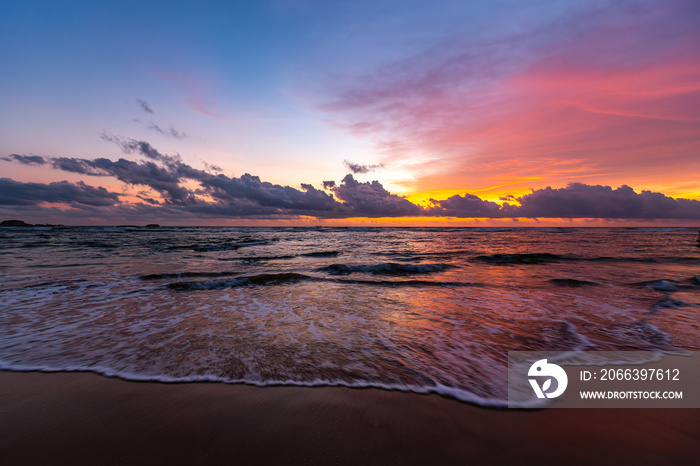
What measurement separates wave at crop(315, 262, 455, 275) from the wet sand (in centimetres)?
882

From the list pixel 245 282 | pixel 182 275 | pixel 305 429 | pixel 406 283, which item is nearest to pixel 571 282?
pixel 406 283

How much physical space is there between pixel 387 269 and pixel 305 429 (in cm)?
1060

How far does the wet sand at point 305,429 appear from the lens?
88.4 inches

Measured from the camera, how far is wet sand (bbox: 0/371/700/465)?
224 cm

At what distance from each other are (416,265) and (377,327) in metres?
8.68

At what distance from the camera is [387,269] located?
13.0m

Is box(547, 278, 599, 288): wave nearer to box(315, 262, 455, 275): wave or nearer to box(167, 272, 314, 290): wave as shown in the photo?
box(315, 262, 455, 275): wave

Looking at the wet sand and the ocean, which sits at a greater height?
the wet sand

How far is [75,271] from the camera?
36.0ft

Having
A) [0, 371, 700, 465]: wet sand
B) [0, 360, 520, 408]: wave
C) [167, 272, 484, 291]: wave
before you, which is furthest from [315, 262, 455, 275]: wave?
[0, 371, 700, 465]: wet sand

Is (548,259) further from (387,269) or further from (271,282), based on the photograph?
(271,282)

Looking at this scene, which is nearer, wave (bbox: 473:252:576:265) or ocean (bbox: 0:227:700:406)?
ocean (bbox: 0:227:700:406)

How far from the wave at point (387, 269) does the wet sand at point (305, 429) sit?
8.82 meters

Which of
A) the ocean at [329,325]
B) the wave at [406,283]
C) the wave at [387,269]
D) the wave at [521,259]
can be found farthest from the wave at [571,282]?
the wave at [521,259]
